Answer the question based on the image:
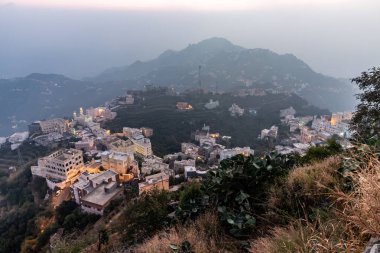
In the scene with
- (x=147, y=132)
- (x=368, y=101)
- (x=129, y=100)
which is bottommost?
(x=129, y=100)

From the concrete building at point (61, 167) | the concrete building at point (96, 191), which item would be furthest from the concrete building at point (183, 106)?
the concrete building at point (96, 191)

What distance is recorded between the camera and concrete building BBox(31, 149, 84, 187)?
22.1m

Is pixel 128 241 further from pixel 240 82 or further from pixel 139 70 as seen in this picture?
pixel 139 70

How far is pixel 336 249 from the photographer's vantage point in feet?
4.98

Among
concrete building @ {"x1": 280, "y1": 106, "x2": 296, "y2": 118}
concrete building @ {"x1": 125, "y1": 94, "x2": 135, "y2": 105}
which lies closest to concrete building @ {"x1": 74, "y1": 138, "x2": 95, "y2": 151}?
concrete building @ {"x1": 125, "y1": 94, "x2": 135, "y2": 105}

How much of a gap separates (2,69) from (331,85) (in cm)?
17821

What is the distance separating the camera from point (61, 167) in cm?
2216

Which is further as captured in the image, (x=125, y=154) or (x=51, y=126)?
(x=51, y=126)

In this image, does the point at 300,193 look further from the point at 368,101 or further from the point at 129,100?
the point at 129,100

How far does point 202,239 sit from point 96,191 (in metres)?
15.8

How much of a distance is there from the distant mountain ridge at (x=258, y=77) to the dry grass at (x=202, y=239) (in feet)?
257

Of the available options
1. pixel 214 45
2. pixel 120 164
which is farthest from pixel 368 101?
pixel 214 45

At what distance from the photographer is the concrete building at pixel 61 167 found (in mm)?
22141

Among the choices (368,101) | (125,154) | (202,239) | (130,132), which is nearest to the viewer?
(202,239)
